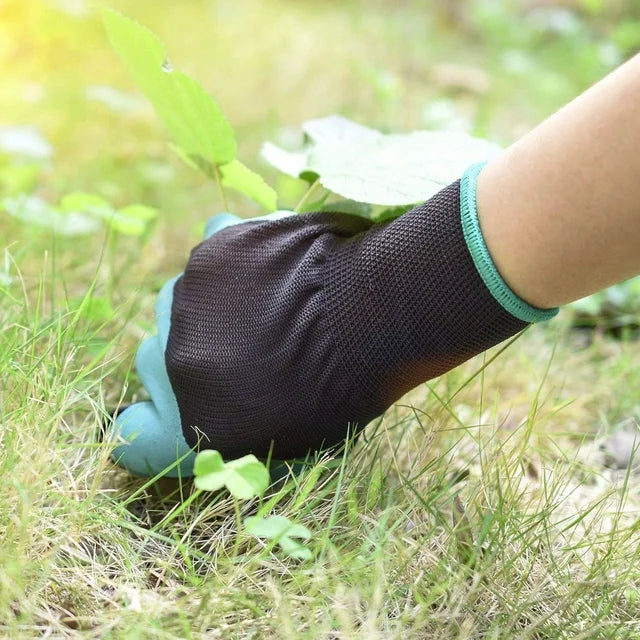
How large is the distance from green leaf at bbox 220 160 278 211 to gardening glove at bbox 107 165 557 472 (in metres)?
0.15

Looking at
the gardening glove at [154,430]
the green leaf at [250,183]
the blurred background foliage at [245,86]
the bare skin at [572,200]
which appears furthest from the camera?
the blurred background foliage at [245,86]

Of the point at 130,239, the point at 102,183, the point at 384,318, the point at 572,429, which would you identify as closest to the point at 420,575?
the point at 384,318

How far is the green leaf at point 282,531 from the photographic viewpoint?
68 cm

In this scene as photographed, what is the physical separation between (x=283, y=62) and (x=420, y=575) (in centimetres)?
226

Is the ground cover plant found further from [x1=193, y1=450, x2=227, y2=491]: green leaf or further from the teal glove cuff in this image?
the teal glove cuff

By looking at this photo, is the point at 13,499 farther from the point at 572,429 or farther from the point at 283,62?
the point at 283,62

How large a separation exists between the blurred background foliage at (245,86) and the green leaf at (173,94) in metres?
0.31

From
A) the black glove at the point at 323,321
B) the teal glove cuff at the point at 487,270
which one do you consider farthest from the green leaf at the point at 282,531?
the teal glove cuff at the point at 487,270

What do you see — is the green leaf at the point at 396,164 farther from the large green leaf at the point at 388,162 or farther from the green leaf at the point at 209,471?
the green leaf at the point at 209,471

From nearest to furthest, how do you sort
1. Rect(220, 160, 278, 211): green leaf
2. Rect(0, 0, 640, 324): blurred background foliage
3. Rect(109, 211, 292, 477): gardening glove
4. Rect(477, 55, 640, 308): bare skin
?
Rect(477, 55, 640, 308): bare skin → Rect(109, 211, 292, 477): gardening glove → Rect(220, 160, 278, 211): green leaf → Rect(0, 0, 640, 324): blurred background foliage

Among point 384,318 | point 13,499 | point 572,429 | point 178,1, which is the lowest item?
point 572,429

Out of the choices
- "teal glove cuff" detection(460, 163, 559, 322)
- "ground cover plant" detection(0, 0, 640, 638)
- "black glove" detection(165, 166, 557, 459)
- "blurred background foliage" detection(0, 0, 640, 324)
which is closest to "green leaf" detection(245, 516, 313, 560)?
"ground cover plant" detection(0, 0, 640, 638)

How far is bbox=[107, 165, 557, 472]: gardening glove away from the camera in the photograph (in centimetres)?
72

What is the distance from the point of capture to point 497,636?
681 millimetres
